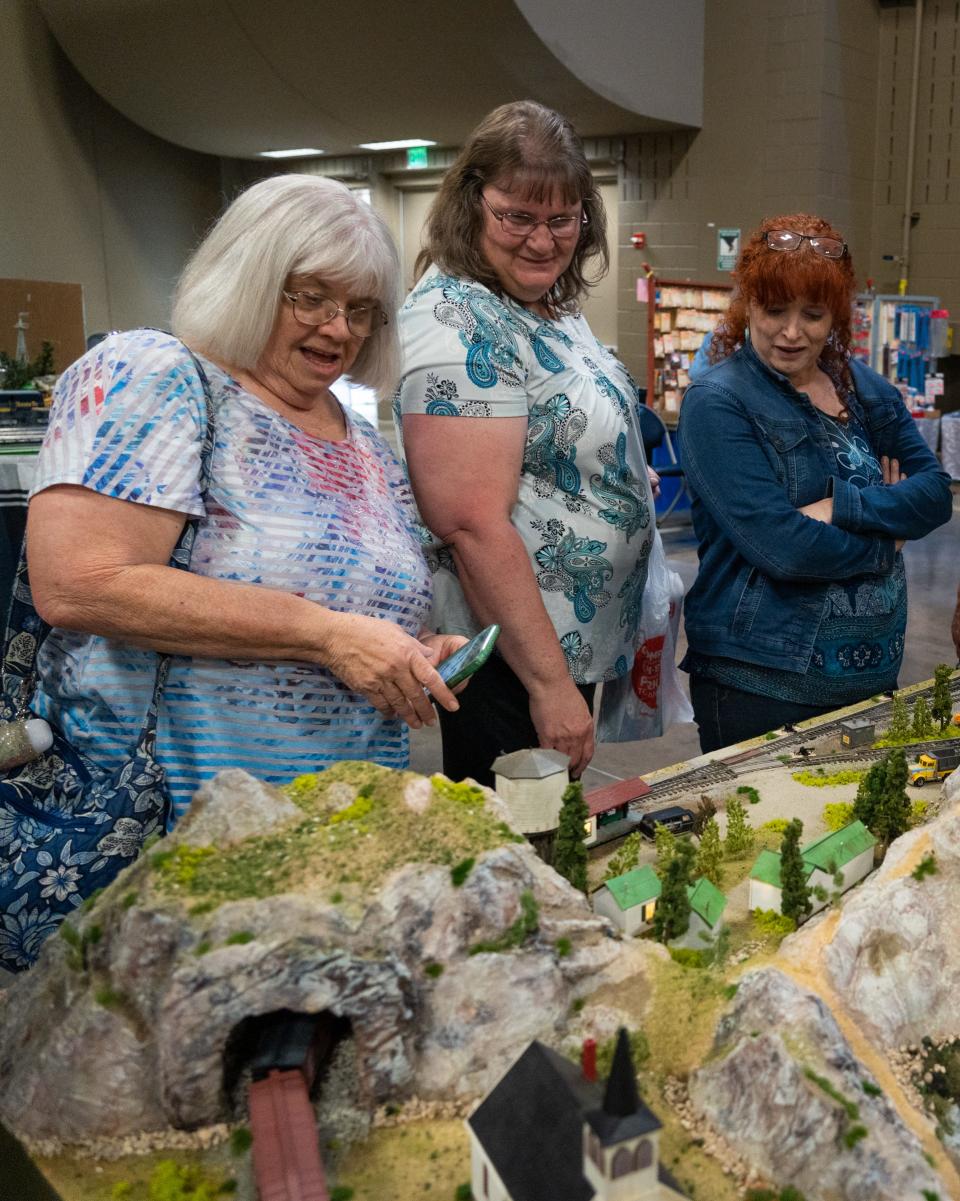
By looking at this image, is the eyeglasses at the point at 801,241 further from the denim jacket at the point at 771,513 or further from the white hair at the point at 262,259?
the white hair at the point at 262,259

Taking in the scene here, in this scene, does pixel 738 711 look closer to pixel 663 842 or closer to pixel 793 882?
pixel 663 842

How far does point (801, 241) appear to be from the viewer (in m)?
2.85

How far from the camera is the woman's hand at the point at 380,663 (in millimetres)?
1885

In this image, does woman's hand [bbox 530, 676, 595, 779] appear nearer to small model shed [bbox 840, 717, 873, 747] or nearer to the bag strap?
small model shed [bbox 840, 717, 873, 747]

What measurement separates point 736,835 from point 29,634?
1.43 metres

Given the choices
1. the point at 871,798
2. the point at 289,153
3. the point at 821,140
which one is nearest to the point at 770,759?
the point at 871,798

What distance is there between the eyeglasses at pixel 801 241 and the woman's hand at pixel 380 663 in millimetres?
1582

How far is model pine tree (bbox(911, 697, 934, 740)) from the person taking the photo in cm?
301

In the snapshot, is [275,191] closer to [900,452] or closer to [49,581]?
[49,581]

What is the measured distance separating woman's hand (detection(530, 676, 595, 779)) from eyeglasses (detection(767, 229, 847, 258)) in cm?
124

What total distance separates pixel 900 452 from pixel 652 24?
9.38 metres

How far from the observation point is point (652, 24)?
11047 millimetres

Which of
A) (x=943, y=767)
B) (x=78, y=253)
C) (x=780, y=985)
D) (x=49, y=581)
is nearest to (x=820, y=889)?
(x=780, y=985)

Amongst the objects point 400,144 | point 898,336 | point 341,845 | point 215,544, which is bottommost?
point 341,845
